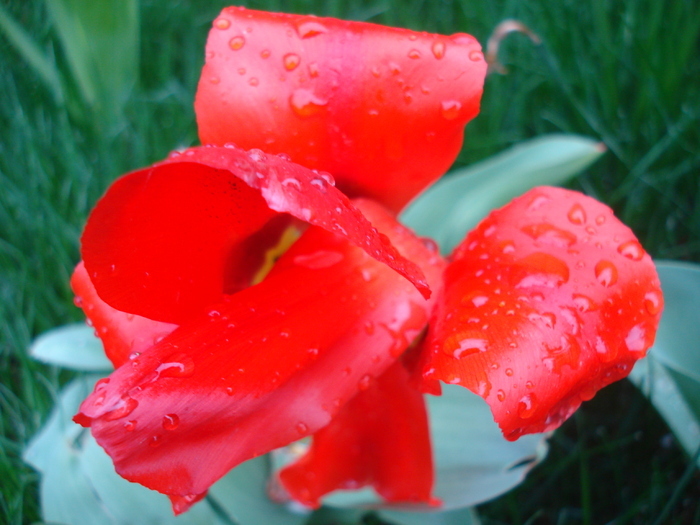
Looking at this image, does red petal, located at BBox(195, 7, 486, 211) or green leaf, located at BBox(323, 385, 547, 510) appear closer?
red petal, located at BBox(195, 7, 486, 211)

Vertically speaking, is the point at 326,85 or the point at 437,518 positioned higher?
the point at 326,85

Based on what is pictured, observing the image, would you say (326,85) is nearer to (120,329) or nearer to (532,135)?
(120,329)

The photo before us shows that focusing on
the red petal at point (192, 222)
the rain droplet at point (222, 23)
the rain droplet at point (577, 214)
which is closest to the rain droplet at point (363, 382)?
the red petal at point (192, 222)

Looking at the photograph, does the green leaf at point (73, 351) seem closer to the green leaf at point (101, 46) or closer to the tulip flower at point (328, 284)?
the tulip flower at point (328, 284)

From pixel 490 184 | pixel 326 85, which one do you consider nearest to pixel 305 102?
pixel 326 85

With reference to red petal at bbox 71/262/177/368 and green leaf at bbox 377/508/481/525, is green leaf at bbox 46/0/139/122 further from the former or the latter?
green leaf at bbox 377/508/481/525

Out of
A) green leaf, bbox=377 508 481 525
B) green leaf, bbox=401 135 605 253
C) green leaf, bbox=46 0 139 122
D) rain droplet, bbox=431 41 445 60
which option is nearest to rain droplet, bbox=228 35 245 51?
rain droplet, bbox=431 41 445 60

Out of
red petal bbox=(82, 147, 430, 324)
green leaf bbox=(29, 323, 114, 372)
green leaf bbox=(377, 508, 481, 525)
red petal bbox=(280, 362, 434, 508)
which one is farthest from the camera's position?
green leaf bbox=(29, 323, 114, 372)

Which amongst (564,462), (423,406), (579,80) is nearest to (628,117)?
(579,80)
